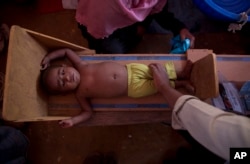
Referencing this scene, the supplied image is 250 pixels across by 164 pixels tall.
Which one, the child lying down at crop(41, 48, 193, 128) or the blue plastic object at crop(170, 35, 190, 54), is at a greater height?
the blue plastic object at crop(170, 35, 190, 54)

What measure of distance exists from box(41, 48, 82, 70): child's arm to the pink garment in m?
0.20

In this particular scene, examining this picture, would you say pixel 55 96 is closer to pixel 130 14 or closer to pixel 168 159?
pixel 130 14

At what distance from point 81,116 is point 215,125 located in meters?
0.74

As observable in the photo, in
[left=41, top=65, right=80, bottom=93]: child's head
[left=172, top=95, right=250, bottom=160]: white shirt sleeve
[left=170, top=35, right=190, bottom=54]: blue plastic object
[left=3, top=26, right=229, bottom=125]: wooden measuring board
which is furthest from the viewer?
[left=170, top=35, right=190, bottom=54]: blue plastic object

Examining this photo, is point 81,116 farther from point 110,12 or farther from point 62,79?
point 110,12

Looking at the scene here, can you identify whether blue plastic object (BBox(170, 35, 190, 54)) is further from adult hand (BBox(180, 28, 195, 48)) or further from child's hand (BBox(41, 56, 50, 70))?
child's hand (BBox(41, 56, 50, 70))

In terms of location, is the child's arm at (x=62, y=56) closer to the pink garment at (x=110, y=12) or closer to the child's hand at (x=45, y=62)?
the child's hand at (x=45, y=62)

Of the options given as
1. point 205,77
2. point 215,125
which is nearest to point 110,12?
point 205,77

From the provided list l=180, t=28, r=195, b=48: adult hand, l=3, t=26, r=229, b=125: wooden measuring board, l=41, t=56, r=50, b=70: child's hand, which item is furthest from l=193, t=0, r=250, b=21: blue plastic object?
l=41, t=56, r=50, b=70: child's hand

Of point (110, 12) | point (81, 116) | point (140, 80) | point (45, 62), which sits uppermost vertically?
point (110, 12)

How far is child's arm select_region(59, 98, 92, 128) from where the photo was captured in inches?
48.8

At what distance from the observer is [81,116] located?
1.26 m

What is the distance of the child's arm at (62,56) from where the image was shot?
50.2 inches

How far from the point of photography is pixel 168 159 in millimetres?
1621
